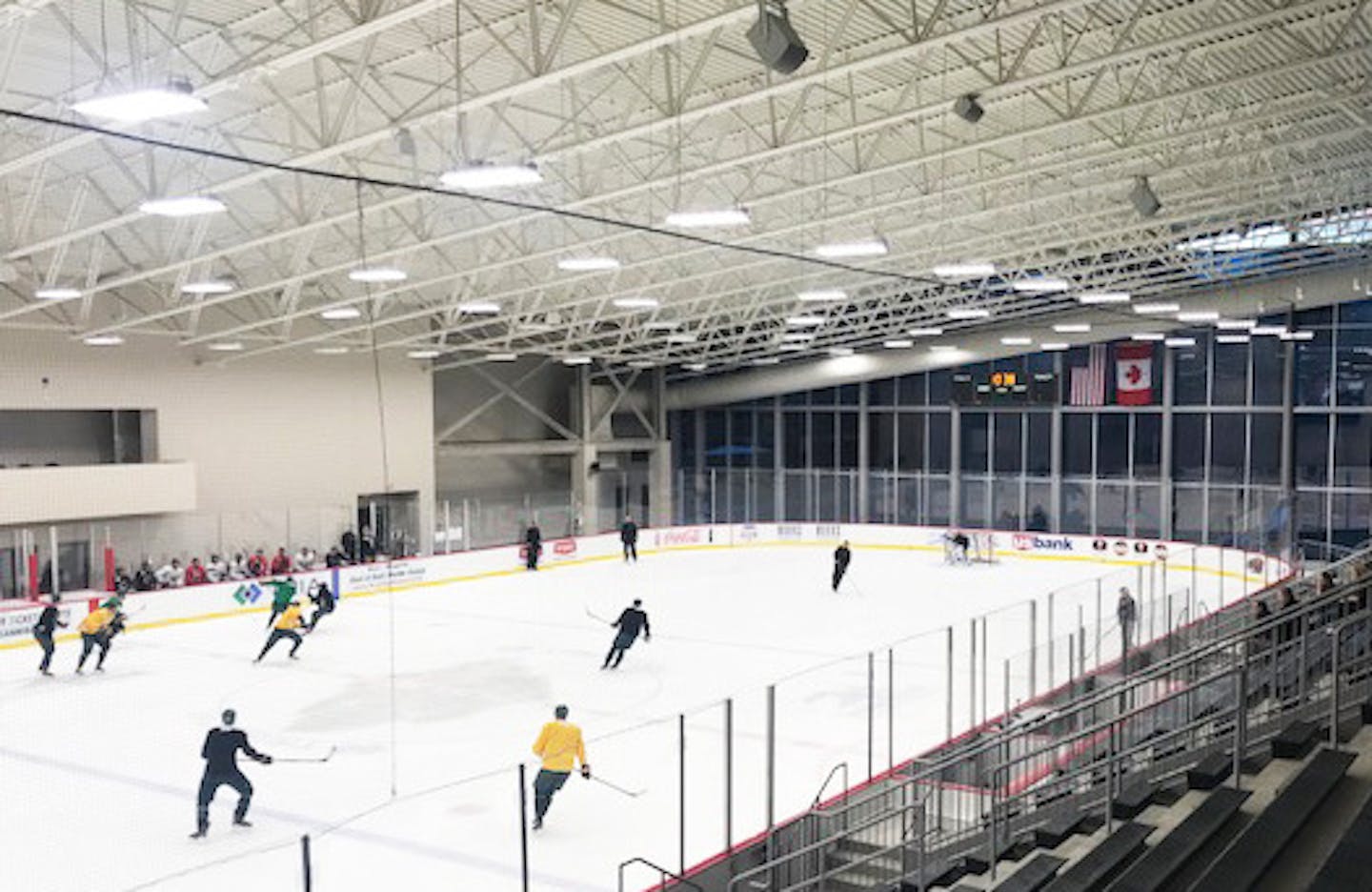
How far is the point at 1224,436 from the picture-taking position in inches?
1454

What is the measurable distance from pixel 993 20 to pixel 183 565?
2156 cm

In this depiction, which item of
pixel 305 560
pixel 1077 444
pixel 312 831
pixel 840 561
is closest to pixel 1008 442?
pixel 1077 444

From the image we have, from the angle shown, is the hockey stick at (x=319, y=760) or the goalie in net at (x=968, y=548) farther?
the goalie in net at (x=968, y=548)

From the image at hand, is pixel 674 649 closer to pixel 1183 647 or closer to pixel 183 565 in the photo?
pixel 1183 647

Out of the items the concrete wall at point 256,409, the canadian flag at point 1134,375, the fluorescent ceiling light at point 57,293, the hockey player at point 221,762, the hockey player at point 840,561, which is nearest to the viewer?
the hockey player at point 221,762

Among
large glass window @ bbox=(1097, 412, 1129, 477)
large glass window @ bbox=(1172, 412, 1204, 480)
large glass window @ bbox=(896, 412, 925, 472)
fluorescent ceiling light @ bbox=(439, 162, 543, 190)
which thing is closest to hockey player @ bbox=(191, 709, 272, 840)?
fluorescent ceiling light @ bbox=(439, 162, 543, 190)

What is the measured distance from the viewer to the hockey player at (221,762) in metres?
10.8

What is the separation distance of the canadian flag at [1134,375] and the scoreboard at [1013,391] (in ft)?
5.93

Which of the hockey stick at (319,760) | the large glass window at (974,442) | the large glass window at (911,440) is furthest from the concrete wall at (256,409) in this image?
the large glass window at (974,442)

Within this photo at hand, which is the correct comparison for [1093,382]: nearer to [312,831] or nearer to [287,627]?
[287,627]

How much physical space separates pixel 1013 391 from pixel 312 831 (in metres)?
30.1

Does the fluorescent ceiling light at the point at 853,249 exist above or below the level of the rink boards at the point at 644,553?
above

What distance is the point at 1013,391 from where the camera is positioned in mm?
38344

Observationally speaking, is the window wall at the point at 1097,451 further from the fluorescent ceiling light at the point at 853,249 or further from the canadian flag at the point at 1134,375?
the fluorescent ceiling light at the point at 853,249
